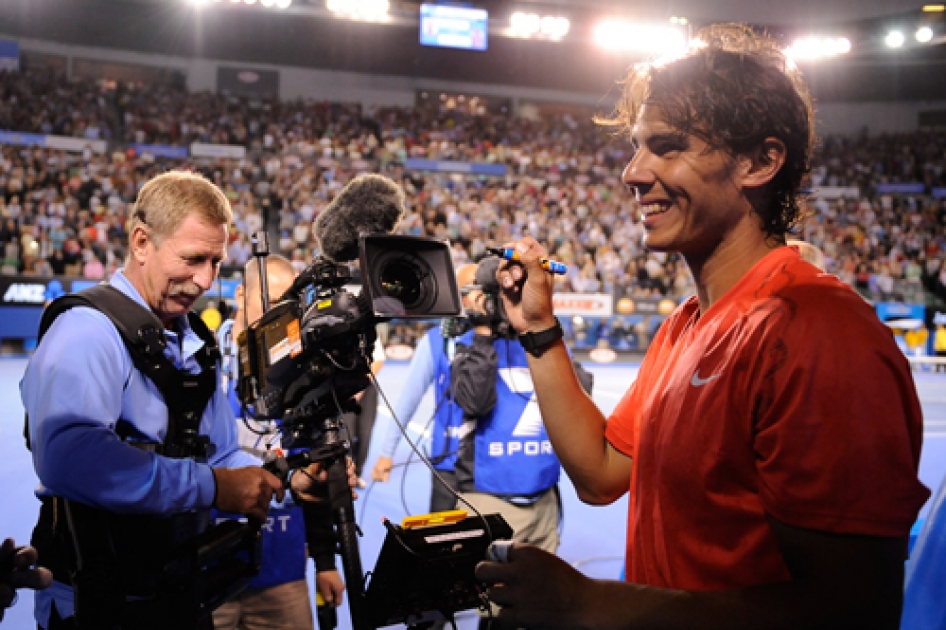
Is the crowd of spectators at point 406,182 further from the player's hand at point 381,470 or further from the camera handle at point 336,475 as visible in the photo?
the camera handle at point 336,475

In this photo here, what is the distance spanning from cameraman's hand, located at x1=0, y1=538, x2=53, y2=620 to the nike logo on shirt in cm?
123

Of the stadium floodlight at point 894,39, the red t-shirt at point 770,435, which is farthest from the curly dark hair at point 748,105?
the stadium floodlight at point 894,39

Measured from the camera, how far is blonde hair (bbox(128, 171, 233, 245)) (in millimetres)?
2182

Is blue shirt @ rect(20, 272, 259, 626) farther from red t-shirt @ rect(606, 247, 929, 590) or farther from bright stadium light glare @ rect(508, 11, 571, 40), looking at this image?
bright stadium light glare @ rect(508, 11, 571, 40)

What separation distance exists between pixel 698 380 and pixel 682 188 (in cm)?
37

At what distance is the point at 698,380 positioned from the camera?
1186mm

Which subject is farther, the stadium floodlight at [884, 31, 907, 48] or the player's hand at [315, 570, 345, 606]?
the stadium floodlight at [884, 31, 907, 48]

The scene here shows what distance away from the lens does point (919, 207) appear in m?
23.7

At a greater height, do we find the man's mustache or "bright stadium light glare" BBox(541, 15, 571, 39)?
"bright stadium light glare" BBox(541, 15, 571, 39)

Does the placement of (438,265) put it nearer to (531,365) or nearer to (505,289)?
(505,289)

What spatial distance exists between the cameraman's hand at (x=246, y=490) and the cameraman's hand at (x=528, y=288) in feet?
2.91

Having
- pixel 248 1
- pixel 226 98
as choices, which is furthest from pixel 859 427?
pixel 226 98

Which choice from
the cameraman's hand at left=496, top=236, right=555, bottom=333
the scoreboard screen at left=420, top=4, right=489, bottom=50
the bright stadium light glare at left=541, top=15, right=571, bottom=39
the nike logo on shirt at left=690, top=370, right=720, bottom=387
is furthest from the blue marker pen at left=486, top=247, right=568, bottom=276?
the bright stadium light glare at left=541, top=15, right=571, bottom=39

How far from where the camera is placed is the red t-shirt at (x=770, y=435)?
0.96m
